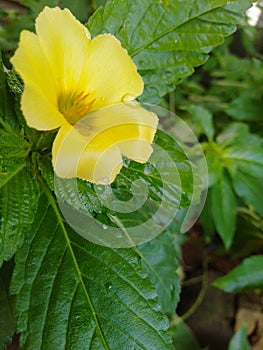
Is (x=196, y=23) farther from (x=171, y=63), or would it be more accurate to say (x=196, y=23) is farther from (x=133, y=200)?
(x=133, y=200)

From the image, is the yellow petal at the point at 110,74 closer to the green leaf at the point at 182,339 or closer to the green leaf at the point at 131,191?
the green leaf at the point at 131,191

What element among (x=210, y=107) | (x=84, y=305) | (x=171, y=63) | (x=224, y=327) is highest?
(x=171, y=63)

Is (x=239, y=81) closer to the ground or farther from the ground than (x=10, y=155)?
closer to the ground

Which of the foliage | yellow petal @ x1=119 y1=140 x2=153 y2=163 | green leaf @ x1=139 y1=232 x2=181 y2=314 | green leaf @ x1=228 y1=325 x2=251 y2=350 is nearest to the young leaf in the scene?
the foliage

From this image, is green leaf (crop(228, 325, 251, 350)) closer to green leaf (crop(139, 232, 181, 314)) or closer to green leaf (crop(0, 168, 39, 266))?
green leaf (crop(139, 232, 181, 314))

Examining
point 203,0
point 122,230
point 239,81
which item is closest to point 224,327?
point 239,81

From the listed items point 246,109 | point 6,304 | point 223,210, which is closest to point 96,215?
point 6,304
